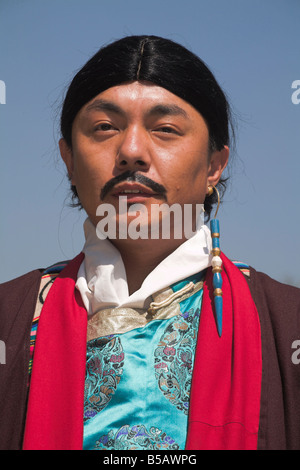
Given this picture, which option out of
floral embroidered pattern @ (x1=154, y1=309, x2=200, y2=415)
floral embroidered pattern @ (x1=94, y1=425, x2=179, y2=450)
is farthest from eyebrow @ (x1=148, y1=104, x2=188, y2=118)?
floral embroidered pattern @ (x1=94, y1=425, x2=179, y2=450)

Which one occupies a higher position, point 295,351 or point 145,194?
point 145,194

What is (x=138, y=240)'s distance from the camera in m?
2.67

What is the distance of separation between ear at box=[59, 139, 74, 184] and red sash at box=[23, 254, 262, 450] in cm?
67

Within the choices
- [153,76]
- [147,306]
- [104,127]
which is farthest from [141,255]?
[153,76]

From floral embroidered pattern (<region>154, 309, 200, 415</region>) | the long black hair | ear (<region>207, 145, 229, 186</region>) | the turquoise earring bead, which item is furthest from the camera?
ear (<region>207, 145, 229, 186</region>)

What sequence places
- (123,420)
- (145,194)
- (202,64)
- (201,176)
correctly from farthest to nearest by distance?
(202,64) < (201,176) < (145,194) < (123,420)

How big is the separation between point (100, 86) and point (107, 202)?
58cm

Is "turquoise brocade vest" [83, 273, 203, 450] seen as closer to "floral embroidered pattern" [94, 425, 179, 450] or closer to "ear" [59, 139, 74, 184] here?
"floral embroidered pattern" [94, 425, 179, 450]

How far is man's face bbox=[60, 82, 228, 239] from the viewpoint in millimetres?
2578

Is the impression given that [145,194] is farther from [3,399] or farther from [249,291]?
[3,399]

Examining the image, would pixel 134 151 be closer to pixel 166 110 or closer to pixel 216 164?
pixel 166 110

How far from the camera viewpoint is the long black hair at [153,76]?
9.00 feet

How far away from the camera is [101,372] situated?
2480 mm

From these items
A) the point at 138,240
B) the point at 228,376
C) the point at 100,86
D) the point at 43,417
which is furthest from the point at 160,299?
the point at 100,86
